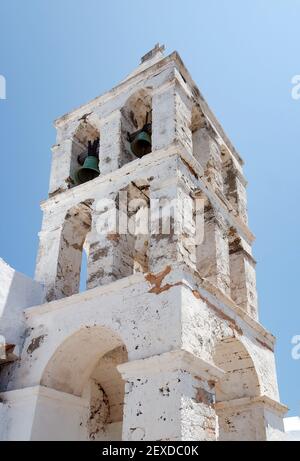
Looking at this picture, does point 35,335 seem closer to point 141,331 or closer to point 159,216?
point 141,331

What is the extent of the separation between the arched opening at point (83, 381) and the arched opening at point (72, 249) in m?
1.01

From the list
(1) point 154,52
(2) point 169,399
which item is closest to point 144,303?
(2) point 169,399

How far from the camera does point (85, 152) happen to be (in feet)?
27.5

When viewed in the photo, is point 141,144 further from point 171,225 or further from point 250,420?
point 250,420

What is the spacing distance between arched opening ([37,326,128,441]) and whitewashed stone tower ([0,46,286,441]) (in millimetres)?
15

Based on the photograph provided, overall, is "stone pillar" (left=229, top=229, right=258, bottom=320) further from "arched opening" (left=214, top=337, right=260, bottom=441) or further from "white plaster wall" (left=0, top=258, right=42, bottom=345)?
"white plaster wall" (left=0, top=258, right=42, bottom=345)

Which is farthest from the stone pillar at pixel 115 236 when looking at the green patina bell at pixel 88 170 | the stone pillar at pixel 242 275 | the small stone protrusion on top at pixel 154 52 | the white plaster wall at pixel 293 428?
the white plaster wall at pixel 293 428

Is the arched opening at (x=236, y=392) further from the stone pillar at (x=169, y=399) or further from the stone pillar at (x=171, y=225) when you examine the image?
the stone pillar at (x=169, y=399)

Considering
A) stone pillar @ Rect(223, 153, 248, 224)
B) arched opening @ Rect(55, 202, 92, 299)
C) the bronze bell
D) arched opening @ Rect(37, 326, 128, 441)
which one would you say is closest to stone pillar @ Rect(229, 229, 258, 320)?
stone pillar @ Rect(223, 153, 248, 224)

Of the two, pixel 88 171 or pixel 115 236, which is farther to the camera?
pixel 88 171

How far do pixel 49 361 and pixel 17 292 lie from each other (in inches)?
42.7

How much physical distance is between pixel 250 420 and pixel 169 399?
190cm

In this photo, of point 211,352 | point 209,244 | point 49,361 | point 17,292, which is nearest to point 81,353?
point 49,361

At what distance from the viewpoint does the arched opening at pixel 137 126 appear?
25.1ft
